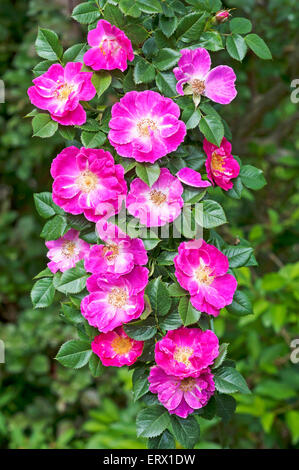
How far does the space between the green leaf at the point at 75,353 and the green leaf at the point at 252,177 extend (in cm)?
32

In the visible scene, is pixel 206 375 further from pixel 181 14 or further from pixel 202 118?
pixel 181 14

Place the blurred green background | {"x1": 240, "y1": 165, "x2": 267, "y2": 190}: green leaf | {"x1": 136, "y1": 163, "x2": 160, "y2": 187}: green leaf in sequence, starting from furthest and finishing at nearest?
the blurred green background
{"x1": 240, "y1": 165, "x2": 267, "y2": 190}: green leaf
{"x1": 136, "y1": 163, "x2": 160, "y2": 187}: green leaf

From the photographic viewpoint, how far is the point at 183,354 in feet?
2.36

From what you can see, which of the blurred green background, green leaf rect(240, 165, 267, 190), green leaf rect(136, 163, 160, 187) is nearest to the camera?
green leaf rect(136, 163, 160, 187)

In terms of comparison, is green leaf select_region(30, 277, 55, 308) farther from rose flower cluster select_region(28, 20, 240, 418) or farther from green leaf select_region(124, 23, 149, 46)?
green leaf select_region(124, 23, 149, 46)

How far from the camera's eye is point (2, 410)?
186cm

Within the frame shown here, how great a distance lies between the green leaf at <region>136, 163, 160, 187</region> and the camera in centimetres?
70

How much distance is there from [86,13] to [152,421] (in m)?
0.54

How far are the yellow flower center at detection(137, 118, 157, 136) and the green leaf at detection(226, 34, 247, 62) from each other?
168 mm

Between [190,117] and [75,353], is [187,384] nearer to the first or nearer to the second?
[75,353]

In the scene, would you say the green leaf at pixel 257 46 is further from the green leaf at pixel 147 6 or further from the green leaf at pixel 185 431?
the green leaf at pixel 185 431

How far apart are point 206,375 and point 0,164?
1354 millimetres

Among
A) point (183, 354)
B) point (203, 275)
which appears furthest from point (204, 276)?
point (183, 354)

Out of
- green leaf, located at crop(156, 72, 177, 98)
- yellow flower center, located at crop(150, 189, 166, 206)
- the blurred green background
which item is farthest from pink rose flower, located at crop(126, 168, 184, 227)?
the blurred green background
